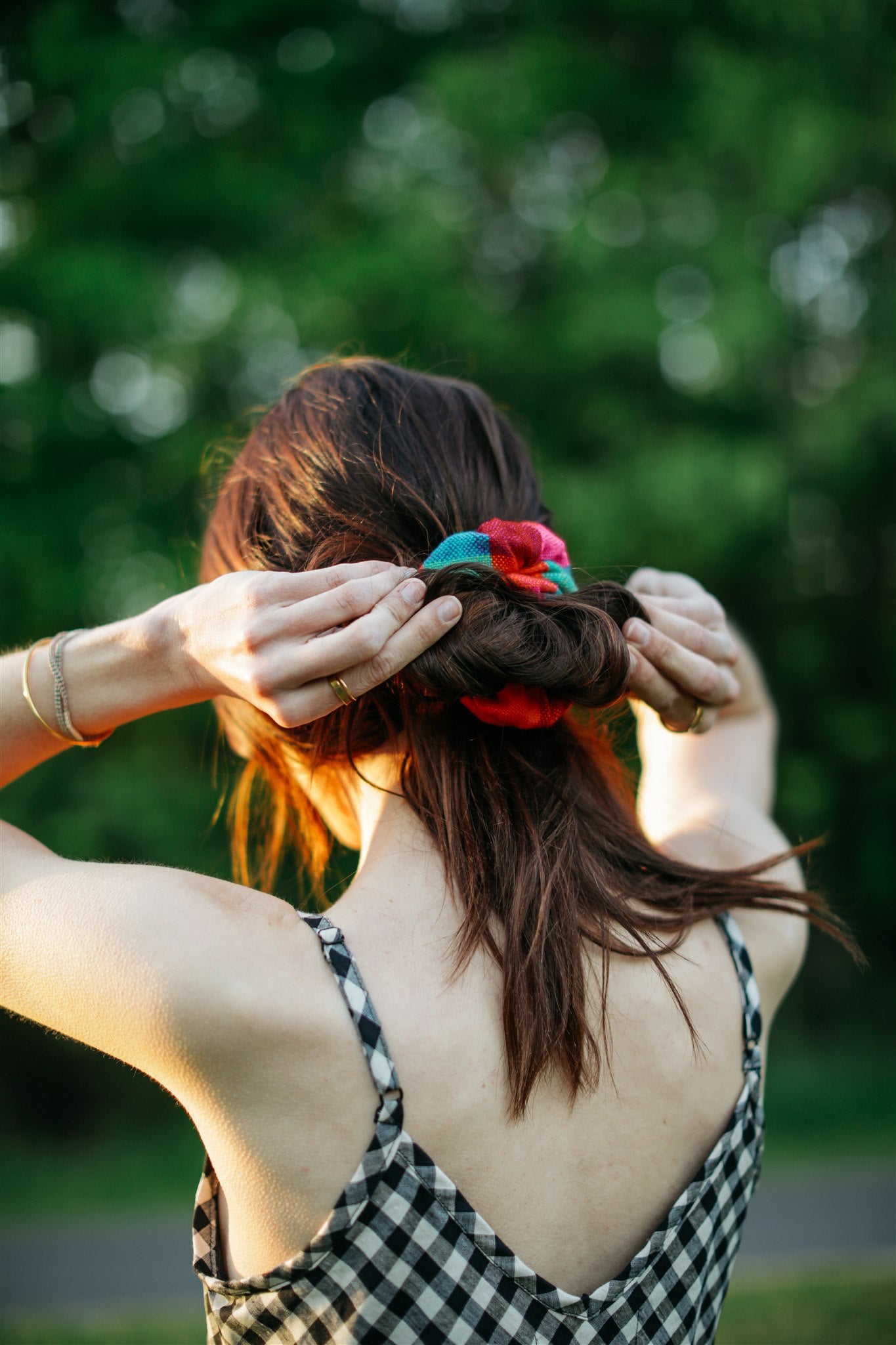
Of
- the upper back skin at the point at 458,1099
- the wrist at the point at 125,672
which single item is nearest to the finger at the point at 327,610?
the wrist at the point at 125,672

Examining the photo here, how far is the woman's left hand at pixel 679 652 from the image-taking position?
1646mm

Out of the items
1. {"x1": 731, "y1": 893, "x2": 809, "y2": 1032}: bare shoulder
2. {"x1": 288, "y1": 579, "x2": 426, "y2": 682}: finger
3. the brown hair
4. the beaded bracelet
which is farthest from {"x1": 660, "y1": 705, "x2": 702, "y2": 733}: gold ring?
the beaded bracelet

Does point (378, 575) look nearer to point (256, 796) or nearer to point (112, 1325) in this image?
point (256, 796)

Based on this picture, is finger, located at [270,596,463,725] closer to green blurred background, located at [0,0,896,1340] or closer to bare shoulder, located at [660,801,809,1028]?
bare shoulder, located at [660,801,809,1028]

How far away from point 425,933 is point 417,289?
20.7 feet

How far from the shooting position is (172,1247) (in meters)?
5.64

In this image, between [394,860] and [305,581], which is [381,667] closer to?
[305,581]

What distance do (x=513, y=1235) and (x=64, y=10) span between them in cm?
762

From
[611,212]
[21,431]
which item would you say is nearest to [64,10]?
[21,431]

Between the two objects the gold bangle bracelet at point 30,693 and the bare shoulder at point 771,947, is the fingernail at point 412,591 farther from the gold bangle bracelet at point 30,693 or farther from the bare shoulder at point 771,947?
the bare shoulder at point 771,947

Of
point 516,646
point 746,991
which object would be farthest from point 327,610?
point 746,991

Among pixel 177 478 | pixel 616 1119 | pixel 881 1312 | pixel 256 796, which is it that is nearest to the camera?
pixel 616 1119

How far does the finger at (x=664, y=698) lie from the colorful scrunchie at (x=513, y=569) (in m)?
0.22

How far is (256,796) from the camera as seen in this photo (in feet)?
7.66
